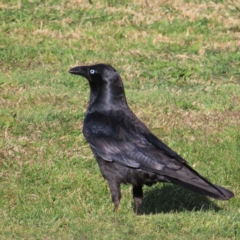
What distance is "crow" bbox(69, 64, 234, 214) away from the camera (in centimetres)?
650

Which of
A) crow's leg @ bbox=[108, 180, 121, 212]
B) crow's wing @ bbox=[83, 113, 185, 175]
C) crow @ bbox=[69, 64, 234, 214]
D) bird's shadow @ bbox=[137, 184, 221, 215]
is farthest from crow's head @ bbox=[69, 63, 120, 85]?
bird's shadow @ bbox=[137, 184, 221, 215]

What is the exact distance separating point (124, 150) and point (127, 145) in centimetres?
6

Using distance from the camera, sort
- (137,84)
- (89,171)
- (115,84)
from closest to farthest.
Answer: (115,84) → (89,171) → (137,84)

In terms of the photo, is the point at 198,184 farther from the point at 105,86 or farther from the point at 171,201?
the point at 105,86

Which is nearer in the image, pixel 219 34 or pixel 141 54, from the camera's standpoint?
pixel 141 54

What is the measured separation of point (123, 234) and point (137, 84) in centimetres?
528

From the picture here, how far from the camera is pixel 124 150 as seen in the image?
6.73 m

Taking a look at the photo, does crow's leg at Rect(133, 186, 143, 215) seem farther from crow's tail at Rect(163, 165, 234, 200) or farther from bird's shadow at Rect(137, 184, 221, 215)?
crow's tail at Rect(163, 165, 234, 200)

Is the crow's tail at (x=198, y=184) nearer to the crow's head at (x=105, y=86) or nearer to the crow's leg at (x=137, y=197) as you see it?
the crow's leg at (x=137, y=197)

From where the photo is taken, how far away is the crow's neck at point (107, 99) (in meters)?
7.09

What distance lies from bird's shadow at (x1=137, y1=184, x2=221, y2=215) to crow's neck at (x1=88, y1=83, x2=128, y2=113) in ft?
3.51

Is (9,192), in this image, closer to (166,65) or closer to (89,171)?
(89,171)

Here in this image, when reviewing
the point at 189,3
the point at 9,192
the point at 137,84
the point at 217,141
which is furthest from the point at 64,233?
the point at 189,3

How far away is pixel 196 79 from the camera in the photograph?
11258 millimetres
